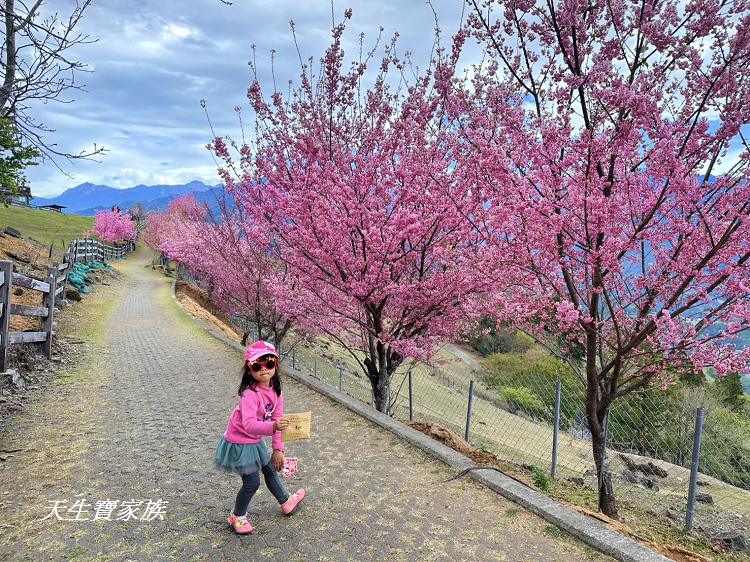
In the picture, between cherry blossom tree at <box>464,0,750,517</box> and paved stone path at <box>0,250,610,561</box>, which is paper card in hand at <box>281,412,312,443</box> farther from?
cherry blossom tree at <box>464,0,750,517</box>

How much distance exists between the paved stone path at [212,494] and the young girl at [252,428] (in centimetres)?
36

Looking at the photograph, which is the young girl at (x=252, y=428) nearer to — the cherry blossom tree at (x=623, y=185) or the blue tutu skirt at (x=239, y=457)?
the blue tutu skirt at (x=239, y=457)

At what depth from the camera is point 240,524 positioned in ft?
12.6

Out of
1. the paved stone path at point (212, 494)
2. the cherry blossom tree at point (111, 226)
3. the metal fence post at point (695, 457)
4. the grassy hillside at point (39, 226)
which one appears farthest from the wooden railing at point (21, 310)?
the cherry blossom tree at point (111, 226)

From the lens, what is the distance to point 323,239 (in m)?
7.99

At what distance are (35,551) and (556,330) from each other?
5858 mm

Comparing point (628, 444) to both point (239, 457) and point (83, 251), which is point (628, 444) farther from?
point (83, 251)

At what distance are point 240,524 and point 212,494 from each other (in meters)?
0.86

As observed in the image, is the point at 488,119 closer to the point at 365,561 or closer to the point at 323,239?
the point at 323,239

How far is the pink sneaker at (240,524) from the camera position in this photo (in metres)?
3.82

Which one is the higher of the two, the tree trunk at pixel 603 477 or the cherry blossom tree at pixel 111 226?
the cherry blossom tree at pixel 111 226

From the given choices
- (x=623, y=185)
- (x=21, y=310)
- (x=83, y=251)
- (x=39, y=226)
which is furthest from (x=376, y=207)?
(x=39, y=226)

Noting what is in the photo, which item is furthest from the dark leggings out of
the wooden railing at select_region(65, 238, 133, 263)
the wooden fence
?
the wooden railing at select_region(65, 238, 133, 263)

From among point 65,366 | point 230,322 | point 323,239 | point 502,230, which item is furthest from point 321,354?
point 502,230
